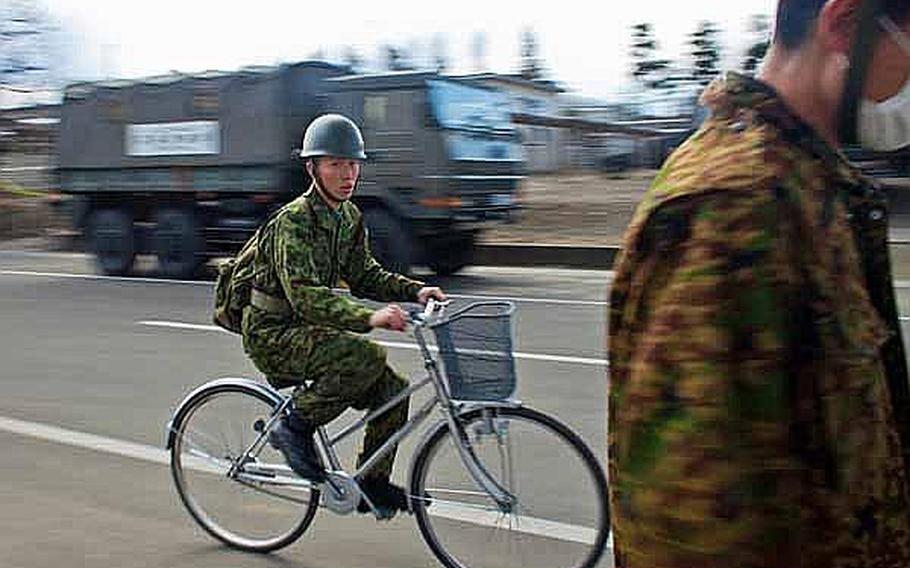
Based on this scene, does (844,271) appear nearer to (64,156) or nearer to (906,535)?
(906,535)

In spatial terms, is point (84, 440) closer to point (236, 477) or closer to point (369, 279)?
point (236, 477)

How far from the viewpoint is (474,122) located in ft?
52.2

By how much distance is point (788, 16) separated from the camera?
1574 mm

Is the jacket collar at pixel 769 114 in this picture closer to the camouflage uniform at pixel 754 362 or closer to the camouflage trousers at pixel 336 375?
the camouflage uniform at pixel 754 362

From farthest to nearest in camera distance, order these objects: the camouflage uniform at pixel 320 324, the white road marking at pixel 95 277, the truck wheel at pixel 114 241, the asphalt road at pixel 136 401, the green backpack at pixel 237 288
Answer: the truck wheel at pixel 114 241 → the white road marking at pixel 95 277 → the asphalt road at pixel 136 401 → the green backpack at pixel 237 288 → the camouflage uniform at pixel 320 324

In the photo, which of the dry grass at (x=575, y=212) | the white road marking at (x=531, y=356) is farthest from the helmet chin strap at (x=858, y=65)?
the dry grass at (x=575, y=212)

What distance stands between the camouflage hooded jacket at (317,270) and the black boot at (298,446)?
37 centimetres

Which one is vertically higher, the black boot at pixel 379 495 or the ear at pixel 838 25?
the ear at pixel 838 25

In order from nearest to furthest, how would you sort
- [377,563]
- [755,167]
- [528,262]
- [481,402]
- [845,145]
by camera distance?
[755,167] → [845,145] → [481,402] → [377,563] → [528,262]

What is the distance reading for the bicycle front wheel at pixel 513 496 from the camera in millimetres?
4496

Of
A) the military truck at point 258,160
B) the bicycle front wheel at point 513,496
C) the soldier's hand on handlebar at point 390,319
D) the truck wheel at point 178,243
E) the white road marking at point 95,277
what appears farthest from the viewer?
the truck wheel at point 178,243

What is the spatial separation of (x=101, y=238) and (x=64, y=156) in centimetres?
138

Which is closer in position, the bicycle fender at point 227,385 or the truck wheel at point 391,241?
the bicycle fender at point 227,385

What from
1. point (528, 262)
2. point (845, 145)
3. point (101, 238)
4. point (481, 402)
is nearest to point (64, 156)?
point (101, 238)
